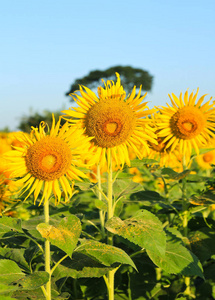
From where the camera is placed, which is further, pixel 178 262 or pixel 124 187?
pixel 124 187

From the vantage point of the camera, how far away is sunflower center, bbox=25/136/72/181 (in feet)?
8.36

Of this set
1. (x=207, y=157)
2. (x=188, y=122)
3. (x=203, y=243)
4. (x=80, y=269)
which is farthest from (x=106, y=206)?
(x=207, y=157)

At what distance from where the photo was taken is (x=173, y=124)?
3.49 meters

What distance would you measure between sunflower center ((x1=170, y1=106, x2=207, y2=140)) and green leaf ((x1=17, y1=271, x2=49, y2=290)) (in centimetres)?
179

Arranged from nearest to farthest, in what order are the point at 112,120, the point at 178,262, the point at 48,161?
the point at 48,161 < the point at 178,262 < the point at 112,120

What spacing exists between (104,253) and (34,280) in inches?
17.2

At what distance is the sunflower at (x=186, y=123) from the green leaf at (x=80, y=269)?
1360 millimetres

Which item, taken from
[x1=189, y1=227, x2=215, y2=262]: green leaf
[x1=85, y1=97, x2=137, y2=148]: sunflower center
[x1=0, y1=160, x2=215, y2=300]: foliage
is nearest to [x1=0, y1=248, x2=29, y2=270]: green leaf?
[x1=0, y1=160, x2=215, y2=300]: foliage

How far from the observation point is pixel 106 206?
293 cm

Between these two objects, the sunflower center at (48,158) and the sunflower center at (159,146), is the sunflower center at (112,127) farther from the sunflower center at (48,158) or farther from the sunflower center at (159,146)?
the sunflower center at (159,146)

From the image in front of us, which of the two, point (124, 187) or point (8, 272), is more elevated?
point (124, 187)

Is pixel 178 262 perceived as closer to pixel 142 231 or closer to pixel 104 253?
pixel 142 231

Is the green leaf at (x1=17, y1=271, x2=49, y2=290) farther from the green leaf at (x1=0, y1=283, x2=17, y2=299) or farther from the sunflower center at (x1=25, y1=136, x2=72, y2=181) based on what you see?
the sunflower center at (x1=25, y1=136, x2=72, y2=181)

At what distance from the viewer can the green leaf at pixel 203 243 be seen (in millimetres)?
3227
